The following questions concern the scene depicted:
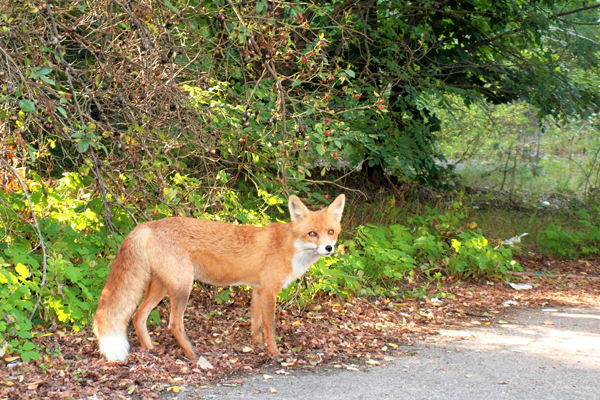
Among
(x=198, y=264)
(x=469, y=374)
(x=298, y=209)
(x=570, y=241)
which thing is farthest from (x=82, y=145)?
(x=570, y=241)

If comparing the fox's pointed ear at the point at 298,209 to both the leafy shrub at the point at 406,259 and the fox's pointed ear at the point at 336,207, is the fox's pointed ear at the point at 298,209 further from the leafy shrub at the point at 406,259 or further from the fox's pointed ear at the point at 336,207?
the leafy shrub at the point at 406,259

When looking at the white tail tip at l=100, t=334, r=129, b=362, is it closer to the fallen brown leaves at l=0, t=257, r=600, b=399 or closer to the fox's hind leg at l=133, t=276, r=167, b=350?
the fallen brown leaves at l=0, t=257, r=600, b=399

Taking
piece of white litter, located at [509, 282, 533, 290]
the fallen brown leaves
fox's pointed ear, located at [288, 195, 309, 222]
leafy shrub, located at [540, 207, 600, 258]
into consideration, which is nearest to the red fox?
fox's pointed ear, located at [288, 195, 309, 222]

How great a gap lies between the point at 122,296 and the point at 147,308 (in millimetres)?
452

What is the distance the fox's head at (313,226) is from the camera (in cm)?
494

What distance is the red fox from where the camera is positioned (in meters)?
4.49

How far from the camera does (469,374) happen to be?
4.67 m

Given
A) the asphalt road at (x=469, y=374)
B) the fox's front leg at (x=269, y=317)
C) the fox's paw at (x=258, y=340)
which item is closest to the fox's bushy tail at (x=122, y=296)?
the asphalt road at (x=469, y=374)

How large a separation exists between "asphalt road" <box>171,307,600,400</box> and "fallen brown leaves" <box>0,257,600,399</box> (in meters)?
0.22

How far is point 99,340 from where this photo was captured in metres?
4.38

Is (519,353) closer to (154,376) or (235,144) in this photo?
(154,376)

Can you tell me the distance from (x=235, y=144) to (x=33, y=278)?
8.26 feet

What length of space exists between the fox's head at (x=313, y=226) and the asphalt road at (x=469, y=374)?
1003mm

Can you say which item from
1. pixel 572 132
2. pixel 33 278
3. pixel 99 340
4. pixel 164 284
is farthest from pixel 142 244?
pixel 572 132
